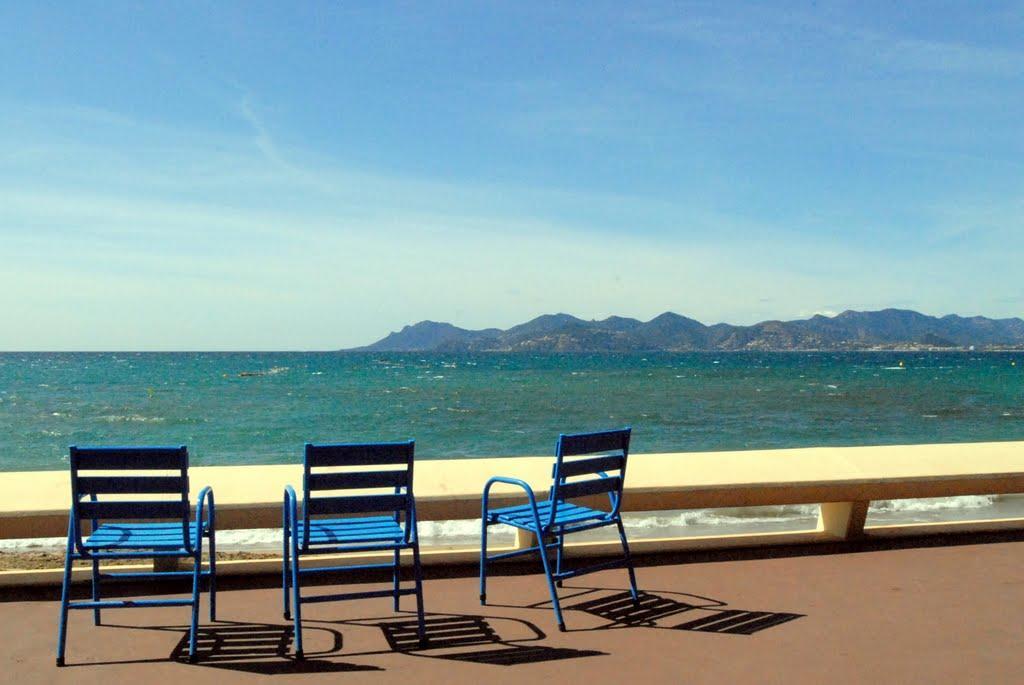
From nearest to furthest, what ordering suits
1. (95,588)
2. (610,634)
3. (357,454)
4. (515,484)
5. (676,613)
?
(357,454) → (610,634) → (95,588) → (676,613) → (515,484)

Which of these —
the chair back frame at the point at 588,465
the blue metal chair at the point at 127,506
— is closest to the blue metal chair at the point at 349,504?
the blue metal chair at the point at 127,506

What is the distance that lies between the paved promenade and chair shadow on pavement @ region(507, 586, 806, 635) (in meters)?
0.01

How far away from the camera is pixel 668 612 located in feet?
15.2

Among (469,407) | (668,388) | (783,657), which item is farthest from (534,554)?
(668,388)

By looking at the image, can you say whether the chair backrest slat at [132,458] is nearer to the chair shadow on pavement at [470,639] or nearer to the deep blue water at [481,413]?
the chair shadow on pavement at [470,639]

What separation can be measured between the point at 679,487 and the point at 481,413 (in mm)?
32953

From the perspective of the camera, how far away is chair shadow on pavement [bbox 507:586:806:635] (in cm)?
439

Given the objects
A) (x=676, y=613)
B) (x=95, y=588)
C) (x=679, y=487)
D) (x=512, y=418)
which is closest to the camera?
(x=95, y=588)

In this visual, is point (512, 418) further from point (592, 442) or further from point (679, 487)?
point (592, 442)

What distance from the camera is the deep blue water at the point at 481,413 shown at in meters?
29.8

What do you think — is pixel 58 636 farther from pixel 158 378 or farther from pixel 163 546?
pixel 158 378

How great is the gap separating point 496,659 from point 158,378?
65.7 m

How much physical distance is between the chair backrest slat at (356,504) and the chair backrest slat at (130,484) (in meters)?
0.52

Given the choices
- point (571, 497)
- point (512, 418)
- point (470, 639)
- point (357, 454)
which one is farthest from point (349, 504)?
point (512, 418)
